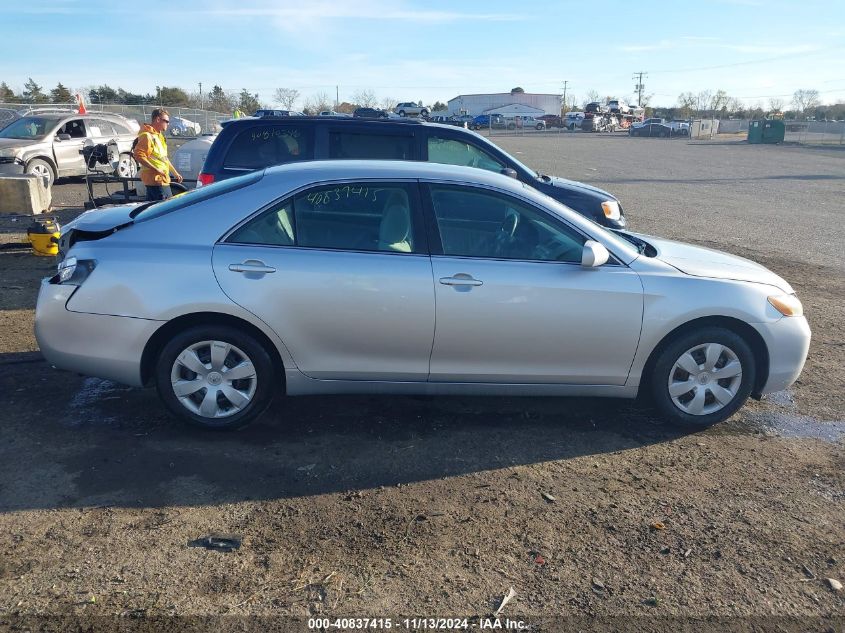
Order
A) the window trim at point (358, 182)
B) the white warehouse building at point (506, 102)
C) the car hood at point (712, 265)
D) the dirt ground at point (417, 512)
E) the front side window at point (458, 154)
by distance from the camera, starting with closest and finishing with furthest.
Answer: the dirt ground at point (417, 512)
the window trim at point (358, 182)
the car hood at point (712, 265)
the front side window at point (458, 154)
the white warehouse building at point (506, 102)

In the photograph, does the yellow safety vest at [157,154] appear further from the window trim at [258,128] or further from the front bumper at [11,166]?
the front bumper at [11,166]

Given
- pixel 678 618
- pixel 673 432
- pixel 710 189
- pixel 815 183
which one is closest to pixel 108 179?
pixel 673 432

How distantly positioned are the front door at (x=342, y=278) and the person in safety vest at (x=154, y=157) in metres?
6.07

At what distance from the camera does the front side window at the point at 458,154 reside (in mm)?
8531

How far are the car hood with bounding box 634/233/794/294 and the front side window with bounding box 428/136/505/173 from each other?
3621 millimetres

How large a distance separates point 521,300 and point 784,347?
183 centimetres

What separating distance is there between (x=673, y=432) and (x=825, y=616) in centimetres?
183

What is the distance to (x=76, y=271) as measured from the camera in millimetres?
4391

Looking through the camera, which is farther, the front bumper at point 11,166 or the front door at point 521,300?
the front bumper at point 11,166

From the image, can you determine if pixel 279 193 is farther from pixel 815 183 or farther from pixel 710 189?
pixel 815 183

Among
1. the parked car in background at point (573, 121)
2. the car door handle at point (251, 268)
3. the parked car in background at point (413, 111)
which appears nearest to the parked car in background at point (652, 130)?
the parked car in background at point (573, 121)

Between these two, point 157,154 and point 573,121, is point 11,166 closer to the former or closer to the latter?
point 157,154

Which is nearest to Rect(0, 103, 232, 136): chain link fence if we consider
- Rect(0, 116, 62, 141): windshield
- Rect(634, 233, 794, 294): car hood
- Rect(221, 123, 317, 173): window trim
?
Rect(0, 116, 62, 141): windshield

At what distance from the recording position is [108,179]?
11492 mm
